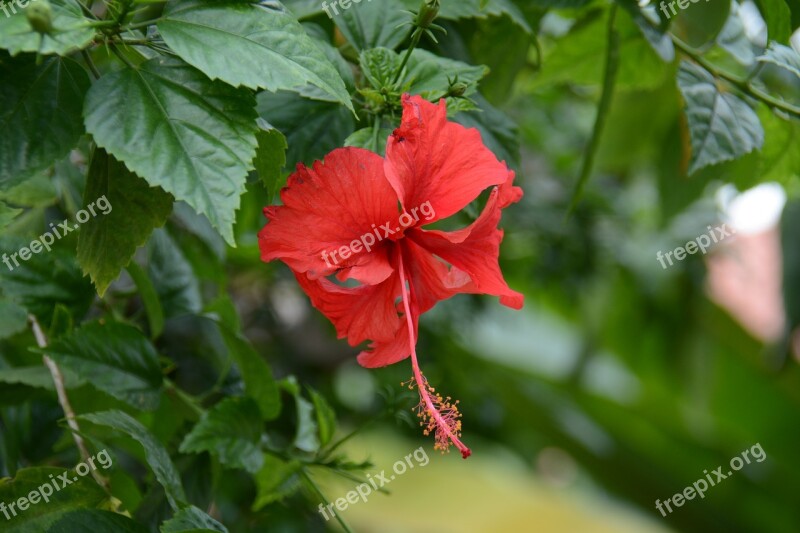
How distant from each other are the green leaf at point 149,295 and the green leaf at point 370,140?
276 mm

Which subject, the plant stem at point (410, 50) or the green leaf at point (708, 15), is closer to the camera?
the plant stem at point (410, 50)

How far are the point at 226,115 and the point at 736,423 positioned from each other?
2.46 metres

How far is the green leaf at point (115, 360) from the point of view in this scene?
646mm

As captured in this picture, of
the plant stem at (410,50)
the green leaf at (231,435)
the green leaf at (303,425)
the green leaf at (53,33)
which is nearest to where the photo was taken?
the green leaf at (53,33)

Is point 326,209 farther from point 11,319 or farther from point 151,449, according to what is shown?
point 11,319

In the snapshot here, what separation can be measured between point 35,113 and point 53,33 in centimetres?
8

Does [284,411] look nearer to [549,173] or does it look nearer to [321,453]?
[321,453]

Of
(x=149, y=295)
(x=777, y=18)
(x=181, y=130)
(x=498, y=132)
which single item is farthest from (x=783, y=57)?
(x=149, y=295)

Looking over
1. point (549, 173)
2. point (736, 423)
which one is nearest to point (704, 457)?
point (736, 423)

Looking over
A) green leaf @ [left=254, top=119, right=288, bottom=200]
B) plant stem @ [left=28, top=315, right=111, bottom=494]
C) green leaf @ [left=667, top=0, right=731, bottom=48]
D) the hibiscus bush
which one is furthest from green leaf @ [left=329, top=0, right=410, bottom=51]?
plant stem @ [left=28, top=315, right=111, bottom=494]

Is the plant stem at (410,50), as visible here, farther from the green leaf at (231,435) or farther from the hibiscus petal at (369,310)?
the green leaf at (231,435)

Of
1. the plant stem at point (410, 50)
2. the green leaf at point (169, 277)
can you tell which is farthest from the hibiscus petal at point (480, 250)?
the green leaf at point (169, 277)

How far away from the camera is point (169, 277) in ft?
2.64

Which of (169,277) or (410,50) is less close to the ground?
(410,50)
